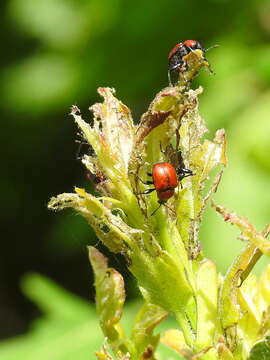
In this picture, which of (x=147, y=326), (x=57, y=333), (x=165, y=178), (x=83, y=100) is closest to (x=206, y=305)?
(x=147, y=326)

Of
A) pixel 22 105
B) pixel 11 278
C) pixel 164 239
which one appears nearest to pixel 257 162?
pixel 22 105

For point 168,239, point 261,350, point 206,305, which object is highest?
point 168,239

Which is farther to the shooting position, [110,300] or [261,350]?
[110,300]

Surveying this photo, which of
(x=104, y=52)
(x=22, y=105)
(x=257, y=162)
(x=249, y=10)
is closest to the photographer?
(x=257, y=162)

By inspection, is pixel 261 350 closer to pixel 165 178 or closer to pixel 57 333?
pixel 165 178

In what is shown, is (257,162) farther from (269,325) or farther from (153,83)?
(269,325)

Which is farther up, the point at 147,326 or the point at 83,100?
the point at 83,100

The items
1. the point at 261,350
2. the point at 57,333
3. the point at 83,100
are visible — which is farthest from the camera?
the point at 83,100
